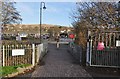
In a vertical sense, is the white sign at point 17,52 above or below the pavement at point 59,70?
above

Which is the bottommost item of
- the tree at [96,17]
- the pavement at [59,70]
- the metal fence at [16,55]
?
the pavement at [59,70]

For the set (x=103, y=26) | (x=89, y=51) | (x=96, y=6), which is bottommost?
(x=89, y=51)

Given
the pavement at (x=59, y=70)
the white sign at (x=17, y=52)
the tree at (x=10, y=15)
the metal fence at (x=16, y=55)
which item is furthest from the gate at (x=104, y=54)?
the tree at (x=10, y=15)

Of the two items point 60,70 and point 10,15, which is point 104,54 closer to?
point 60,70

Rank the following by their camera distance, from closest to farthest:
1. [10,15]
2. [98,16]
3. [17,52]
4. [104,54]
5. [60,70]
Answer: [60,70], [17,52], [104,54], [98,16], [10,15]

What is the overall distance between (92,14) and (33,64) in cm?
710

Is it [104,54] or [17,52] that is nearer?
[17,52]

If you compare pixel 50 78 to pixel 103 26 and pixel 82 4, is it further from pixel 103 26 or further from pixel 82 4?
pixel 82 4

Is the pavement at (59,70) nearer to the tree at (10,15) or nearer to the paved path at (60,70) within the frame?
the paved path at (60,70)

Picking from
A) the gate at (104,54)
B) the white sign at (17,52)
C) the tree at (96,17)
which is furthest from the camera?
the tree at (96,17)

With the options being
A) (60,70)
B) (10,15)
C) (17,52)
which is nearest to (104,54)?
(60,70)

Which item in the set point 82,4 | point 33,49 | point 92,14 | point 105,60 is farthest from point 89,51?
point 82,4

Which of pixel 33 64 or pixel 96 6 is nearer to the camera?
pixel 33 64

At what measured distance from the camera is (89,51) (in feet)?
45.9
